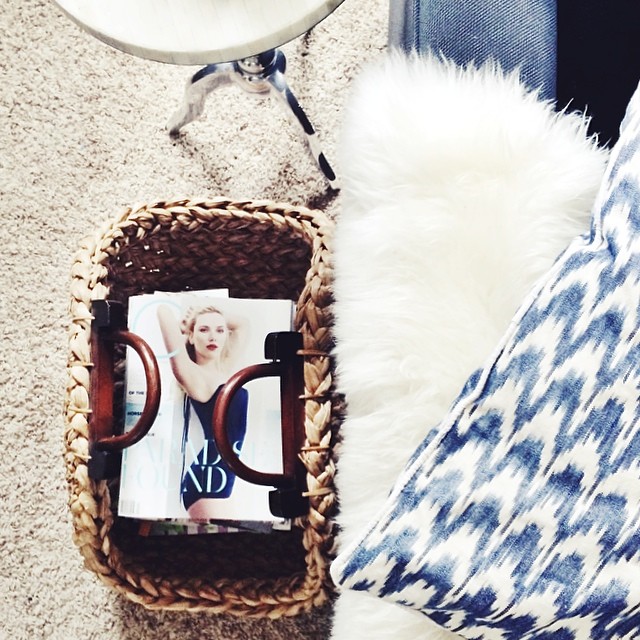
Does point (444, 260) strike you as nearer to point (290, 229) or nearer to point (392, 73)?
point (392, 73)

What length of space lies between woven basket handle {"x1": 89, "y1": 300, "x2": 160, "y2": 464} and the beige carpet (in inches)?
10.8

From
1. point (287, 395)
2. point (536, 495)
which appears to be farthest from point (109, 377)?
point (536, 495)

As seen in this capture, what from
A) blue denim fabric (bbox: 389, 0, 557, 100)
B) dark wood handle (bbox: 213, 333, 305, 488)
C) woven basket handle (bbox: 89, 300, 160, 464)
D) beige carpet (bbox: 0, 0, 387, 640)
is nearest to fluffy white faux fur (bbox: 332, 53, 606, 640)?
blue denim fabric (bbox: 389, 0, 557, 100)

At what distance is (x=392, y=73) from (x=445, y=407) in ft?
1.10

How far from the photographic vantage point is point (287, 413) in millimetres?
840

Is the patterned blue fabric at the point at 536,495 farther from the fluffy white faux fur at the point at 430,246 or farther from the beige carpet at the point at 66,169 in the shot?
the beige carpet at the point at 66,169

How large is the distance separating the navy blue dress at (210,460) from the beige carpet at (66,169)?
1.00 ft

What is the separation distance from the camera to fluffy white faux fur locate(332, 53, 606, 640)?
623 millimetres

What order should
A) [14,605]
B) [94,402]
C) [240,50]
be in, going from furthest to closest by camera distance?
[14,605], [94,402], [240,50]

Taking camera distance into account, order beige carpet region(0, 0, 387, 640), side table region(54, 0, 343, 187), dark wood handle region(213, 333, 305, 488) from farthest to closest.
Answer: beige carpet region(0, 0, 387, 640) → dark wood handle region(213, 333, 305, 488) → side table region(54, 0, 343, 187)

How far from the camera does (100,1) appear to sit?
26.9 inches

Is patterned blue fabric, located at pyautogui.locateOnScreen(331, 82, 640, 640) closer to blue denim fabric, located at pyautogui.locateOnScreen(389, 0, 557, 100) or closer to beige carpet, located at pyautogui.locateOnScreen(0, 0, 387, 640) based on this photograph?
blue denim fabric, located at pyautogui.locateOnScreen(389, 0, 557, 100)

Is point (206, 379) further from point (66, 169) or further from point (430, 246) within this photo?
point (66, 169)

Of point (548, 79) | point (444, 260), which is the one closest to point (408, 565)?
point (444, 260)
